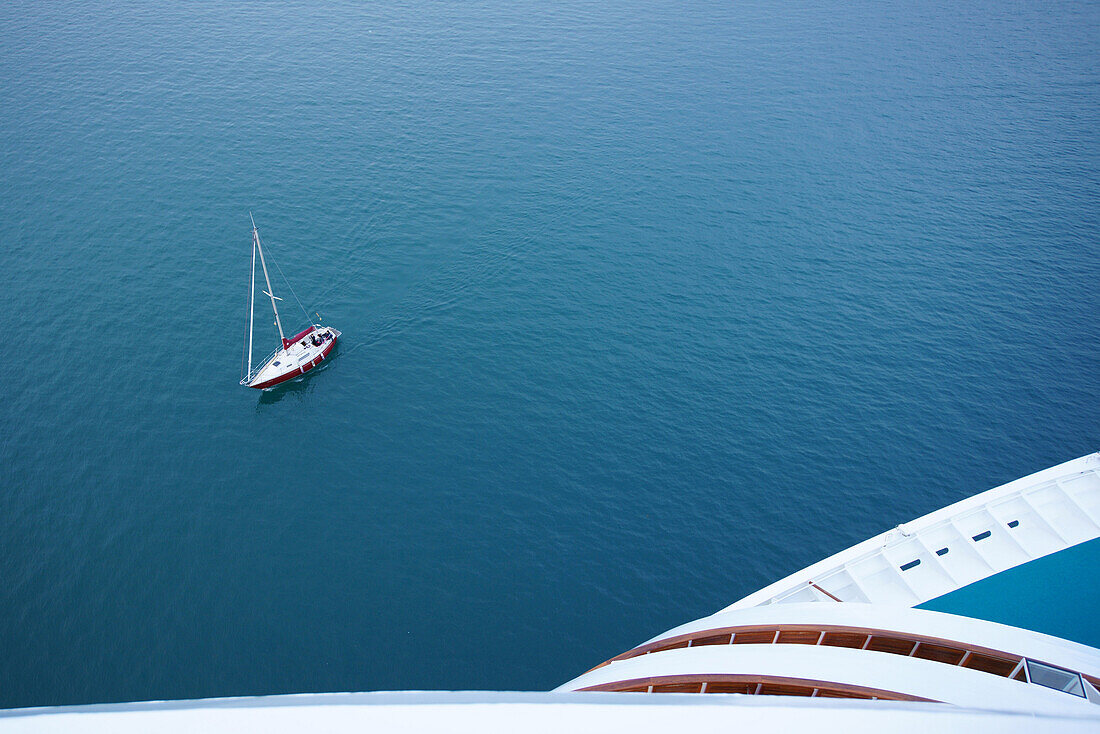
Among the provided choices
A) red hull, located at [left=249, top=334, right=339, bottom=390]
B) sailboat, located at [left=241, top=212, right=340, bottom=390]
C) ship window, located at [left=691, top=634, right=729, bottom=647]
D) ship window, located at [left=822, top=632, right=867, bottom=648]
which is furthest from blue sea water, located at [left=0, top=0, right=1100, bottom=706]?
ship window, located at [left=822, top=632, right=867, bottom=648]

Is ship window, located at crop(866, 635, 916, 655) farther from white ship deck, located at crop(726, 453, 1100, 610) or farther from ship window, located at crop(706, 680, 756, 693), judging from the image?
white ship deck, located at crop(726, 453, 1100, 610)

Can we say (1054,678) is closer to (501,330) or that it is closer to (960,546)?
(960,546)

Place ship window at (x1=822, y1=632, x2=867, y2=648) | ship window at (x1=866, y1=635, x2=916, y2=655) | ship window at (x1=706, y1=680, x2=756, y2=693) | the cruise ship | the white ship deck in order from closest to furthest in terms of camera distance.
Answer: the cruise ship < ship window at (x1=706, y1=680, x2=756, y2=693) < ship window at (x1=866, y1=635, x2=916, y2=655) < ship window at (x1=822, y1=632, x2=867, y2=648) < the white ship deck

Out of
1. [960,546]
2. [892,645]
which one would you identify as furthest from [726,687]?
[960,546]

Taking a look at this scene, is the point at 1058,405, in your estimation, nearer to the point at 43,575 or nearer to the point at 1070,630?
the point at 1070,630


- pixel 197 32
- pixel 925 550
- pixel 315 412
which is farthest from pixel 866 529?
pixel 197 32

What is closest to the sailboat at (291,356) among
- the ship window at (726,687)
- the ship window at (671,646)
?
the ship window at (671,646)
